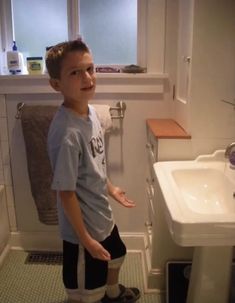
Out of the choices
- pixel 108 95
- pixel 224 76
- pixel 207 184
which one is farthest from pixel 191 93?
pixel 108 95

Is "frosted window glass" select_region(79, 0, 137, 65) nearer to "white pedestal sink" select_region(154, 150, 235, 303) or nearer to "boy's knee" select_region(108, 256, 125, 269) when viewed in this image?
"white pedestal sink" select_region(154, 150, 235, 303)

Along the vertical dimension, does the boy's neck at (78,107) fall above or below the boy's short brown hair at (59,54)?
below

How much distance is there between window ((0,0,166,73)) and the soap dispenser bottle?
117 millimetres

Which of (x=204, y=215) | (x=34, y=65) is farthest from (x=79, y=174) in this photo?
(x=34, y=65)

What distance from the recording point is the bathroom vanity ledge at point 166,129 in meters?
1.46

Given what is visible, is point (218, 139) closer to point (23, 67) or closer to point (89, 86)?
point (89, 86)

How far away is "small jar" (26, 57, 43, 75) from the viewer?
1790mm

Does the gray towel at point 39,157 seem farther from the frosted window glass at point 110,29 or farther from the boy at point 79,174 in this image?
the boy at point 79,174

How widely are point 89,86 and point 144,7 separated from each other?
3.13ft

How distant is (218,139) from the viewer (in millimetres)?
1479

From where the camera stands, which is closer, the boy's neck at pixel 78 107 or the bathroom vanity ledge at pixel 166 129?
the boy's neck at pixel 78 107

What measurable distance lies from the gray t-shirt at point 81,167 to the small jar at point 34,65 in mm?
780

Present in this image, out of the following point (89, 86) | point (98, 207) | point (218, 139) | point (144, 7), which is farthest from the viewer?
point (144, 7)

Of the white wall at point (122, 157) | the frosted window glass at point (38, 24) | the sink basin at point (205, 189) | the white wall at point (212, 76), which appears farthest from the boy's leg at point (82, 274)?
the frosted window glass at point (38, 24)
